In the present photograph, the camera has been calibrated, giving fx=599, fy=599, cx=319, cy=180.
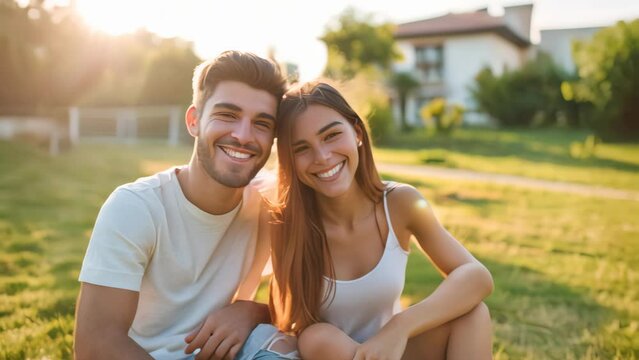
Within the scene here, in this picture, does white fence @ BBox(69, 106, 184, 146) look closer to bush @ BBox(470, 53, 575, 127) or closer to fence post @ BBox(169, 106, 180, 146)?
fence post @ BBox(169, 106, 180, 146)

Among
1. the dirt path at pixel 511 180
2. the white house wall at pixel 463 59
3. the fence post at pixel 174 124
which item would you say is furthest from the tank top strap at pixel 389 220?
the white house wall at pixel 463 59

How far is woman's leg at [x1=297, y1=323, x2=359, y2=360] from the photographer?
2512mm

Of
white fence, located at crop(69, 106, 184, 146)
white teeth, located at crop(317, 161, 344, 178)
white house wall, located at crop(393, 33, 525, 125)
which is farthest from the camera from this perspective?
white house wall, located at crop(393, 33, 525, 125)

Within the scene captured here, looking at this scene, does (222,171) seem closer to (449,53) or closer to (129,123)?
(129,123)

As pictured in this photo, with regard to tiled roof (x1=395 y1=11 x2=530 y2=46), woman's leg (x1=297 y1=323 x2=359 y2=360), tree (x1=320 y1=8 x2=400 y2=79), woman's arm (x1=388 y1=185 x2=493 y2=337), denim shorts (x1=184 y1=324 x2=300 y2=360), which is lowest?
denim shorts (x1=184 y1=324 x2=300 y2=360)

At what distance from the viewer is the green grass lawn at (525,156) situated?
1310cm

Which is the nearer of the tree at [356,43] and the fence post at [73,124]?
the fence post at [73,124]

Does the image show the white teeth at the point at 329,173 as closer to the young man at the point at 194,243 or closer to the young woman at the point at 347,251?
the young woman at the point at 347,251

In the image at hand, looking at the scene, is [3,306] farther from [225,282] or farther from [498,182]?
[498,182]

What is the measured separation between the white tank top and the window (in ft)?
106

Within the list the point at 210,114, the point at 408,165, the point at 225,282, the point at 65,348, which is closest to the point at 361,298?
the point at 225,282

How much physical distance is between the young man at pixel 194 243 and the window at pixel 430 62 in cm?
3242

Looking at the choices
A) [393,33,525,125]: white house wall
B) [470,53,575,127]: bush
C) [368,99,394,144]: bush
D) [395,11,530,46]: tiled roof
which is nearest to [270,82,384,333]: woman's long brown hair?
[368,99,394,144]: bush

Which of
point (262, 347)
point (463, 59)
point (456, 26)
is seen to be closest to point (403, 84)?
point (463, 59)
